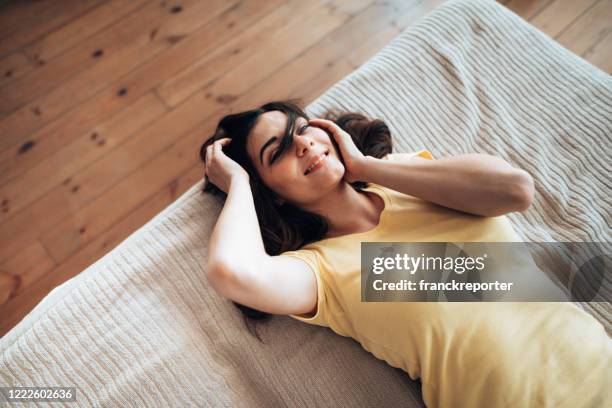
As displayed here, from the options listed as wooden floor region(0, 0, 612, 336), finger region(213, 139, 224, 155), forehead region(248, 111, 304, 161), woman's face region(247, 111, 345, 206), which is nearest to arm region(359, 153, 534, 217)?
woman's face region(247, 111, 345, 206)

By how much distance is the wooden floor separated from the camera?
4.93ft

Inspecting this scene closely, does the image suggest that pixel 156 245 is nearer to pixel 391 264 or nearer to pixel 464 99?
pixel 391 264

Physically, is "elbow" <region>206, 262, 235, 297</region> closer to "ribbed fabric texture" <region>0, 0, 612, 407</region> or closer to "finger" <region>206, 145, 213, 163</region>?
"ribbed fabric texture" <region>0, 0, 612, 407</region>

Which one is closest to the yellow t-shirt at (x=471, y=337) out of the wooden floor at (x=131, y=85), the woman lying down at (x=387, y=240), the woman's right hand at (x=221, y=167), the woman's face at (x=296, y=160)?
the woman lying down at (x=387, y=240)

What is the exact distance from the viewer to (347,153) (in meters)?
1.01

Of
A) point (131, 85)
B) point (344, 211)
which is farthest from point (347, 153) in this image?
point (131, 85)

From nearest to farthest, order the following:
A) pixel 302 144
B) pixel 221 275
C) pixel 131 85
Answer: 1. pixel 221 275
2. pixel 302 144
3. pixel 131 85

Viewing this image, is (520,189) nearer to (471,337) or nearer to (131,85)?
(471,337)

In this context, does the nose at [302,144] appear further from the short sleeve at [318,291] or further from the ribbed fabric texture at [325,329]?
the ribbed fabric texture at [325,329]

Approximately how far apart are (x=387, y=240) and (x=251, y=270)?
325mm

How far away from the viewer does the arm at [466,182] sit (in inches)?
33.8

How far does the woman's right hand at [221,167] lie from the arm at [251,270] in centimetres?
8

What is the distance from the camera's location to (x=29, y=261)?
1449 millimetres

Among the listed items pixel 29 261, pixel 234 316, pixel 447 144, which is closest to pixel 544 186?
pixel 447 144
